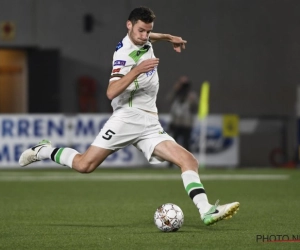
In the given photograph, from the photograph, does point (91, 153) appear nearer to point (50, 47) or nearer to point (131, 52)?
point (131, 52)

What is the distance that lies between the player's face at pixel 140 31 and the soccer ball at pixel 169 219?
1.70m

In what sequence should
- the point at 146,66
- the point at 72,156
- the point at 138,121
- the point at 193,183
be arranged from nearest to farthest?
the point at 146,66 < the point at 193,183 < the point at 138,121 < the point at 72,156

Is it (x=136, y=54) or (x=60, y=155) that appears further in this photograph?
(x=60, y=155)

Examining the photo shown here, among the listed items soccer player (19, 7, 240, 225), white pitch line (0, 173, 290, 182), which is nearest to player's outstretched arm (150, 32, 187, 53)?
soccer player (19, 7, 240, 225)

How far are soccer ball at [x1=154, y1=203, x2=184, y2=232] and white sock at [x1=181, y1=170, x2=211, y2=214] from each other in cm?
22

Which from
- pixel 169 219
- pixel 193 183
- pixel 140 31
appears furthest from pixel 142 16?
pixel 169 219

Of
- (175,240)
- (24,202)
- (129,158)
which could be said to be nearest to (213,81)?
(129,158)

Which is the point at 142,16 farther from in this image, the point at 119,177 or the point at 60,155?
the point at 119,177

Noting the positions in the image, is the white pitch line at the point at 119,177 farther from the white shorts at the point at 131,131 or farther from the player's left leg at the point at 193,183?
the player's left leg at the point at 193,183

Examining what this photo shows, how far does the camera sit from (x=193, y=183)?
9.16 meters

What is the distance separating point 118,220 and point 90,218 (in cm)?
41

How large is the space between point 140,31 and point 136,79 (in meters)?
0.50

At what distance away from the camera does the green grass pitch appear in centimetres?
835

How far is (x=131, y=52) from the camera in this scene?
9328 millimetres
